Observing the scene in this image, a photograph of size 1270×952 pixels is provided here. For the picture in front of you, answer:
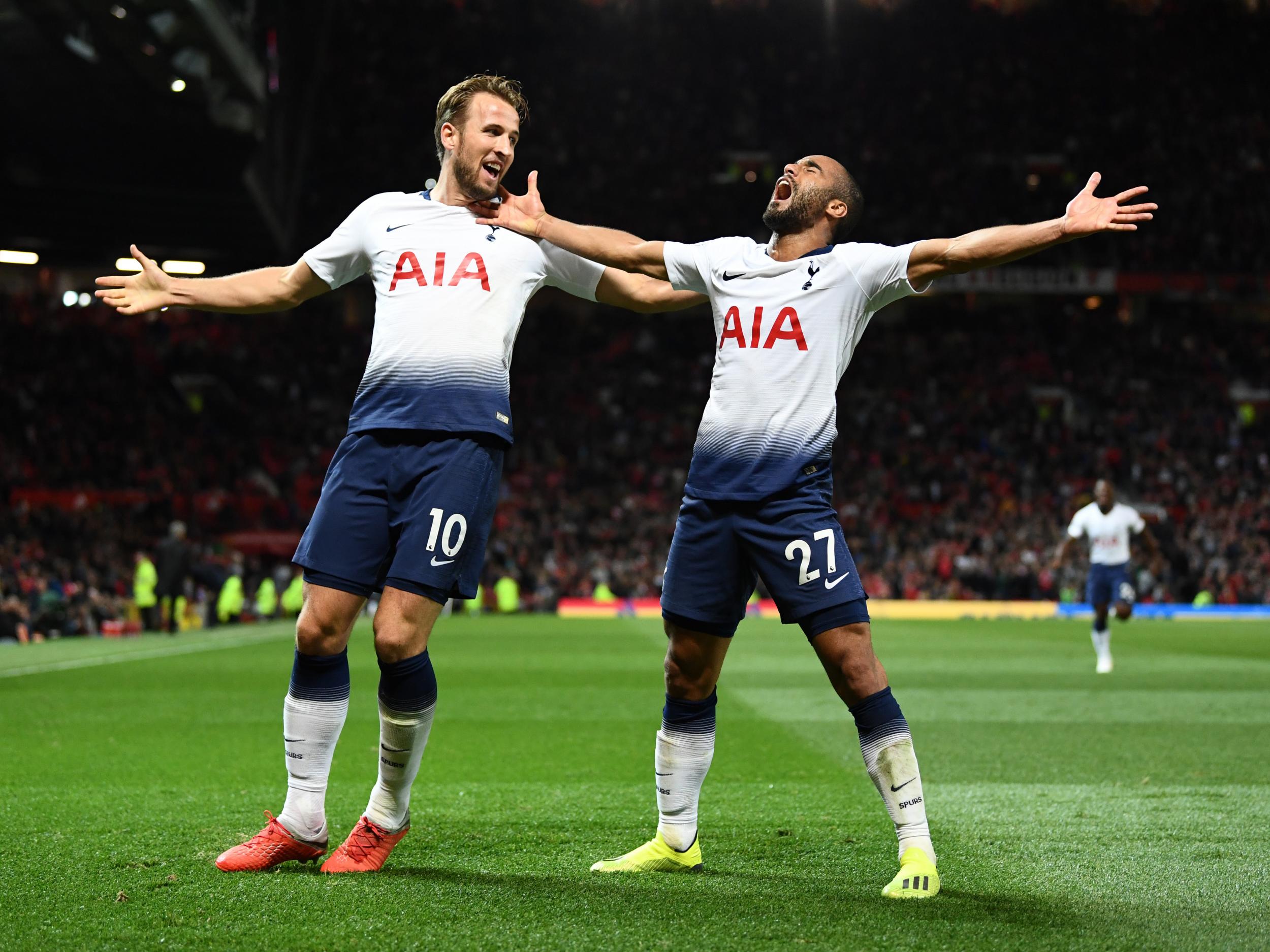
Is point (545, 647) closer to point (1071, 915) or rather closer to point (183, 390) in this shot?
point (1071, 915)

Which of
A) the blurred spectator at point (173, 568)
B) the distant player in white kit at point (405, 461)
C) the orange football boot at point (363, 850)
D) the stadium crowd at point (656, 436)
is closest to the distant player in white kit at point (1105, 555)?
the distant player in white kit at point (405, 461)

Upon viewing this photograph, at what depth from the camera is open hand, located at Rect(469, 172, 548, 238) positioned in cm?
456

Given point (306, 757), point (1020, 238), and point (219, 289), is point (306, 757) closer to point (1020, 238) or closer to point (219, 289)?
point (219, 289)

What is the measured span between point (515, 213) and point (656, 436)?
34.9m

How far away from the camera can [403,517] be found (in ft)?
14.1

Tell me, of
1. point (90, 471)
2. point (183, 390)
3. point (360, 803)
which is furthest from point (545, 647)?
point (183, 390)

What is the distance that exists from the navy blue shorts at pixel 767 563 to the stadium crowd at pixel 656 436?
2454 cm

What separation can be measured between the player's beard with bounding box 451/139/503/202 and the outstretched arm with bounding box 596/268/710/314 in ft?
1.75

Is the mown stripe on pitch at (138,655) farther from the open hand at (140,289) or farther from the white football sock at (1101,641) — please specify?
the white football sock at (1101,641)

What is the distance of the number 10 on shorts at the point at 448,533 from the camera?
4.25 meters

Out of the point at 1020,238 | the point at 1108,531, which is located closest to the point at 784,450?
the point at 1020,238

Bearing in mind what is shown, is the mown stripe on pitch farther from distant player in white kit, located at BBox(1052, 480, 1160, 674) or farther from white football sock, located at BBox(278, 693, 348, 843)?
distant player in white kit, located at BBox(1052, 480, 1160, 674)

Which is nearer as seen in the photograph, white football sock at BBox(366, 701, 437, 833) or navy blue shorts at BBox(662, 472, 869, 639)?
navy blue shorts at BBox(662, 472, 869, 639)

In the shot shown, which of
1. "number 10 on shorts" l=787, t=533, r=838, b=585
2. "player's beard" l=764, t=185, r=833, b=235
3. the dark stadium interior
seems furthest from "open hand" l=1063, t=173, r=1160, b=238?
the dark stadium interior
